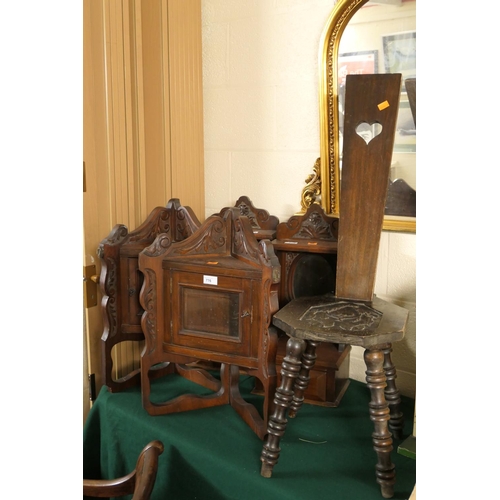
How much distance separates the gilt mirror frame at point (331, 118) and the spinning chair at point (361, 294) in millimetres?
254

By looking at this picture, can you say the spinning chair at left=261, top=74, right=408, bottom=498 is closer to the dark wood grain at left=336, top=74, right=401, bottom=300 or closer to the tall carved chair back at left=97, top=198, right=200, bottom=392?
the dark wood grain at left=336, top=74, right=401, bottom=300

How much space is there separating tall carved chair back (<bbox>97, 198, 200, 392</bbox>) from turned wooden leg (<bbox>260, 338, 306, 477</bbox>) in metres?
0.62

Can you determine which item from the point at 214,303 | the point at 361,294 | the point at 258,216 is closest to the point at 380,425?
the point at 361,294

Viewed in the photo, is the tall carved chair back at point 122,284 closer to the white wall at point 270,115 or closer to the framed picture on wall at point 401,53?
the white wall at point 270,115

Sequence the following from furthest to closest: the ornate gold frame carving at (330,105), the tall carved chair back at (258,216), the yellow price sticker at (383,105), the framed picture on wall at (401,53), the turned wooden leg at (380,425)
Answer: the tall carved chair back at (258,216) → the ornate gold frame carving at (330,105) → the framed picture on wall at (401,53) → the yellow price sticker at (383,105) → the turned wooden leg at (380,425)

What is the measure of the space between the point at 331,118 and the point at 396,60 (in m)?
0.26

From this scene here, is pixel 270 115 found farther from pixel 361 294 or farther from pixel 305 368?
pixel 305 368

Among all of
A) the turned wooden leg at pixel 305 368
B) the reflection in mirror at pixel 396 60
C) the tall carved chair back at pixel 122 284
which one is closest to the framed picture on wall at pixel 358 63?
the reflection in mirror at pixel 396 60

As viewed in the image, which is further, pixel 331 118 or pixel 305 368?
pixel 331 118

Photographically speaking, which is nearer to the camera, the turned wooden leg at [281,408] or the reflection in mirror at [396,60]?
the turned wooden leg at [281,408]

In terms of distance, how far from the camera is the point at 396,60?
1524 mm

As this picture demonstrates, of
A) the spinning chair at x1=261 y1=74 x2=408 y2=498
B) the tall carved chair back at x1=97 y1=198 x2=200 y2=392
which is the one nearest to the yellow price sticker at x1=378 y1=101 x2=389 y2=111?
the spinning chair at x1=261 y1=74 x2=408 y2=498

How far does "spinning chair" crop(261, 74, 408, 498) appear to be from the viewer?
3.89 ft

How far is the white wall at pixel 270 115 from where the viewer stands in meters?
1.67
